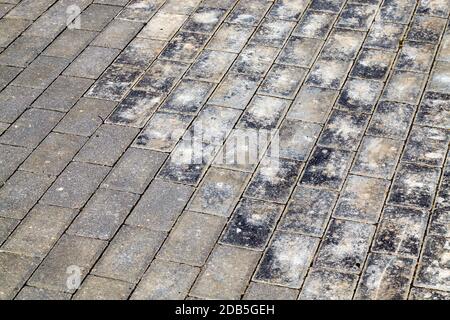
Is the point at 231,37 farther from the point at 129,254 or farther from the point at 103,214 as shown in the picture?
the point at 129,254

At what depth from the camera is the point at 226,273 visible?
613cm

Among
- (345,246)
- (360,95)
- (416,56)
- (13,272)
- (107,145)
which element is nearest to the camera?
(13,272)

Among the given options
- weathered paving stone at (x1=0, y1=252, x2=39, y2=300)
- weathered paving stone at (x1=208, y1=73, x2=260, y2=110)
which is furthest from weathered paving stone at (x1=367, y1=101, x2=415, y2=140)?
weathered paving stone at (x1=0, y1=252, x2=39, y2=300)

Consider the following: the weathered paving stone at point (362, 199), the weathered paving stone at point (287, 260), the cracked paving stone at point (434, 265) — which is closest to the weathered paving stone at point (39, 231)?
the weathered paving stone at point (287, 260)

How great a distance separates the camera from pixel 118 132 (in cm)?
756

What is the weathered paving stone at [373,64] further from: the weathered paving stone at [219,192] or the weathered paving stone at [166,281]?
the weathered paving stone at [166,281]

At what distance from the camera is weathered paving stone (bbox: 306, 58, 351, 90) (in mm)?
8047

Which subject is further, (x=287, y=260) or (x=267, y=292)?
(x=287, y=260)

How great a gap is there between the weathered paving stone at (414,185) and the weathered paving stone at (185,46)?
2.68 m

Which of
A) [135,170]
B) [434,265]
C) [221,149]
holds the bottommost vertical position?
[434,265]

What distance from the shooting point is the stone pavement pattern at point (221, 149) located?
243 inches

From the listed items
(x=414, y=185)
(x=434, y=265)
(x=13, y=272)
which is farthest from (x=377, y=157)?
(x=13, y=272)

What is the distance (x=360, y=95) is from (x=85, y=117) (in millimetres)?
2615

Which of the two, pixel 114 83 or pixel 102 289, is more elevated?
pixel 114 83
